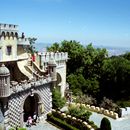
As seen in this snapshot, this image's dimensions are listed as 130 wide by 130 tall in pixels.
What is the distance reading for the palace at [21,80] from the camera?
31188 millimetres

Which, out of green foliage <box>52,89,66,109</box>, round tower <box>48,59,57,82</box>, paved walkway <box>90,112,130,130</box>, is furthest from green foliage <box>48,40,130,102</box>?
round tower <box>48,59,57,82</box>

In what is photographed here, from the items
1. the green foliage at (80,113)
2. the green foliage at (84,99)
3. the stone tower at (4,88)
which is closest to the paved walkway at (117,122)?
the green foliage at (80,113)

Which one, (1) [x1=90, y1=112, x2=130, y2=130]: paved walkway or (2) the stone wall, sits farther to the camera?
(1) [x1=90, y1=112, x2=130, y2=130]: paved walkway

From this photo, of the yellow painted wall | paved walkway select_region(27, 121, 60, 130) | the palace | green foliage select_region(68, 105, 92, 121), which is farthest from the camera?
the yellow painted wall

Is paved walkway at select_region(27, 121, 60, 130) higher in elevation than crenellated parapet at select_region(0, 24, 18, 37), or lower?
lower

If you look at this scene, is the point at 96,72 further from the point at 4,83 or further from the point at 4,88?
the point at 4,88

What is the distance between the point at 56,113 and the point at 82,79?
64.1ft

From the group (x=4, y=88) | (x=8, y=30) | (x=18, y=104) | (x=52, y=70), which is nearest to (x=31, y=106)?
(x=52, y=70)

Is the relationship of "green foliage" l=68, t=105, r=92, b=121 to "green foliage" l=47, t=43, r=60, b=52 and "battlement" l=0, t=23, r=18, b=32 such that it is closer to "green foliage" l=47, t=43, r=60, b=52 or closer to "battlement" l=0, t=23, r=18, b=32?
"battlement" l=0, t=23, r=18, b=32

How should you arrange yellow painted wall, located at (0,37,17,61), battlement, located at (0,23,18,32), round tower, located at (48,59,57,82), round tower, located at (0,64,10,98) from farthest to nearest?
round tower, located at (48,59,57,82)
yellow painted wall, located at (0,37,17,61)
battlement, located at (0,23,18,32)
round tower, located at (0,64,10,98)

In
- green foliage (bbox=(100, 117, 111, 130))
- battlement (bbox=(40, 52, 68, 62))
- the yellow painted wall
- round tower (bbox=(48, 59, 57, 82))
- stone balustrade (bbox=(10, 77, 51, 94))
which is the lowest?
green foliage (bbox=(100, 117, 111, 130))

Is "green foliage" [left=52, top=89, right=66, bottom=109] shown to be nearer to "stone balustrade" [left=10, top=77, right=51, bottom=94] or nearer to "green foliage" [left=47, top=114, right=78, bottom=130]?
"green foliage" [left=47, top=114, right=78, bottom=130]

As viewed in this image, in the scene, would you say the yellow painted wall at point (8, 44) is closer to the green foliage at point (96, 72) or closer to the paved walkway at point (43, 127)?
the paved walkway at point (43, 127)

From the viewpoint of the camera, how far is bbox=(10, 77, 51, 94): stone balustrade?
1266 inches
